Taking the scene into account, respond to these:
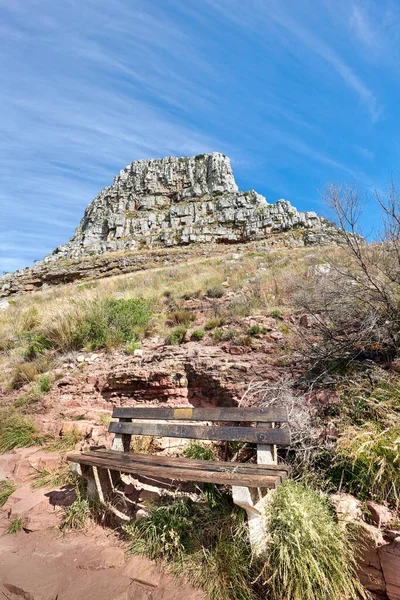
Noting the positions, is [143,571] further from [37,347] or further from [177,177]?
[177,177]

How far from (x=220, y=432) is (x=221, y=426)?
66 mm

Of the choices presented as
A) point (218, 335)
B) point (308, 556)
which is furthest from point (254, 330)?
point (308, 556)

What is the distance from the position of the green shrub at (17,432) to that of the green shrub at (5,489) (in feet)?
3.11

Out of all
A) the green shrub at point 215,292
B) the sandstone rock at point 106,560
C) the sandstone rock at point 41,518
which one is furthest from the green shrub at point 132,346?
the sandstone rock at point 106,560

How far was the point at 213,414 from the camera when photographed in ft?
11.6

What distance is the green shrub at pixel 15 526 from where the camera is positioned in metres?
3.38

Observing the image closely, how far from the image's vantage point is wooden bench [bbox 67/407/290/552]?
2.46 metres

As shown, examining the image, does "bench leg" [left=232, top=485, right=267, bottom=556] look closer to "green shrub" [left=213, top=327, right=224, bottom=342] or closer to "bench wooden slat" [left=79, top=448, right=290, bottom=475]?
"bench wooden slat" [left=79, top=448, right=290, bottom=475]

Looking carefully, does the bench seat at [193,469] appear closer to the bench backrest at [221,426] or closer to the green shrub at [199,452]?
the bench backrest at [221,426]

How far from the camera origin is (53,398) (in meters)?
6.07

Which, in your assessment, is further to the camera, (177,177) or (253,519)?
(177,177)

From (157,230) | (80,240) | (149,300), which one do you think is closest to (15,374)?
(149,300)

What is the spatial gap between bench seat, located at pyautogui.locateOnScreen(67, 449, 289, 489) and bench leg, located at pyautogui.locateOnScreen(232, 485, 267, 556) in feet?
0.28

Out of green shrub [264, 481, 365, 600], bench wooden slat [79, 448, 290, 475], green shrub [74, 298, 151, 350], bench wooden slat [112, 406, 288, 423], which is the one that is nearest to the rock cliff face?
green shrub [74, 298, 151, 350]
